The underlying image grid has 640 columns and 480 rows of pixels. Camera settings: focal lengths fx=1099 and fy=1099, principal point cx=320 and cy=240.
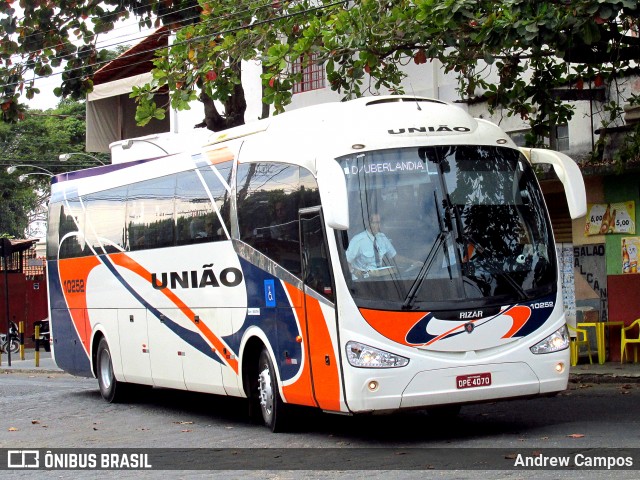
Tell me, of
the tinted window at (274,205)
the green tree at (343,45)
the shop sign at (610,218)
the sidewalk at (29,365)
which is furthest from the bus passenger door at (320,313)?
the sidewalk at (29,365)

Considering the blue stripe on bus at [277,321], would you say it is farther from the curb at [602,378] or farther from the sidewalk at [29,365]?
the sidewalk at [29,365]

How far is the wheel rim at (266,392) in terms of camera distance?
1225cm

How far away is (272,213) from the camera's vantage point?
12023mm

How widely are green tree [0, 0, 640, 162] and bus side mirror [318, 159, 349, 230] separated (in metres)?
3.17

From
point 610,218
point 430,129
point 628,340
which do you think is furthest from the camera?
point 610,218

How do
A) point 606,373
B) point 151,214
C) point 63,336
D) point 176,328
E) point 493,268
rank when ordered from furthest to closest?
point 63,336 → point 606,373 → point 151,214 → point 176,328 → point 493,268

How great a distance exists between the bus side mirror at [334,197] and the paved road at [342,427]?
7.50 ft

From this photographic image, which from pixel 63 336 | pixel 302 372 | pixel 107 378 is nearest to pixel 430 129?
pixel 302 372

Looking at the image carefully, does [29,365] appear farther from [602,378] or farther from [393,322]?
[393,322]

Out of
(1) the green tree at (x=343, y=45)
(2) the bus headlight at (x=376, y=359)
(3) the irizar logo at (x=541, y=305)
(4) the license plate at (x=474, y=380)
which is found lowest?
(4) the license plate at (x=474, y=380)

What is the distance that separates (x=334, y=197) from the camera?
10.1 metres

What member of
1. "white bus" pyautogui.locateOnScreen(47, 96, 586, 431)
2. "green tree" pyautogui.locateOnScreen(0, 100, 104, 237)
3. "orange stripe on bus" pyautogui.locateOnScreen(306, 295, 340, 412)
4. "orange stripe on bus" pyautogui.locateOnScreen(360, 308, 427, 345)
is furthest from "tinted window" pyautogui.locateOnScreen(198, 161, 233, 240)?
"green tree" pyautogui.locateOnScreen(0, 100, 104, 237)

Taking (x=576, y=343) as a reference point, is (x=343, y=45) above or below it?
above

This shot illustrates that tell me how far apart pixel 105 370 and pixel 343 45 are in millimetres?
6686
